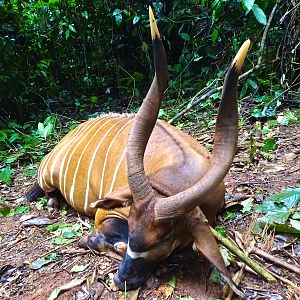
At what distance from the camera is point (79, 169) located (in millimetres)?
3621

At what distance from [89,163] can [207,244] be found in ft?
5.38

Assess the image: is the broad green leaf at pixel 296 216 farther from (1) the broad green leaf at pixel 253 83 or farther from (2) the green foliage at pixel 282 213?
(1) the broad green leaf at pixel 253 83

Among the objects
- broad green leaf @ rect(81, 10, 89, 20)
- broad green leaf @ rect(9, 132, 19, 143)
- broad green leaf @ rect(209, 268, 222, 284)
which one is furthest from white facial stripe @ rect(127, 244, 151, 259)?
broad green leaf @ rect(81, 10, 89, 20)

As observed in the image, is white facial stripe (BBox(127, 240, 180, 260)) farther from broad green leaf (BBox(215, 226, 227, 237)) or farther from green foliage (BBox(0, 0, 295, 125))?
green foliage (BBox(0, 0, 295, 125))

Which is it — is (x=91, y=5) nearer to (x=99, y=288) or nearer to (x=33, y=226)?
(x=33, y=226)

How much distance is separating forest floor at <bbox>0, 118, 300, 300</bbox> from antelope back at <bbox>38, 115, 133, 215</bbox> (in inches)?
8.2

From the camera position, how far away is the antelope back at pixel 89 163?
3266mm

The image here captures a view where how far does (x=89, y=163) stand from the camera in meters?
3.56

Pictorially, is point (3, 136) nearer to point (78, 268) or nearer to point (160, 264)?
point (78, 268)

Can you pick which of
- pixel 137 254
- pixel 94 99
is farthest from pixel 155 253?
pixel 94 99

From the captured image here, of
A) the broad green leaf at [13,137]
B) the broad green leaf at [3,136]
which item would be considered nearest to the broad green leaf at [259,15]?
the broad green leaf at [13,137]

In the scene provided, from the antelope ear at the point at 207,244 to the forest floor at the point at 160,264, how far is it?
18 centimetres

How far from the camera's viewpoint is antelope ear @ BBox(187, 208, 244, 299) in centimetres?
205

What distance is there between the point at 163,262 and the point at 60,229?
1.08 metres
